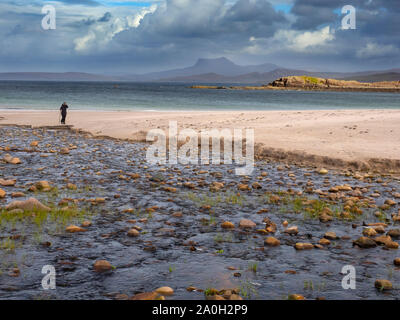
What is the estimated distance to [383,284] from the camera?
21.3ft

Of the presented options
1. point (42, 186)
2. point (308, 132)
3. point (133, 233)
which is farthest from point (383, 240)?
point (308, 132)

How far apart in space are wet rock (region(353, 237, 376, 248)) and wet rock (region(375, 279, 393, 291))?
1.81 meters

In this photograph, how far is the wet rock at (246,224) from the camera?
31.7 feet

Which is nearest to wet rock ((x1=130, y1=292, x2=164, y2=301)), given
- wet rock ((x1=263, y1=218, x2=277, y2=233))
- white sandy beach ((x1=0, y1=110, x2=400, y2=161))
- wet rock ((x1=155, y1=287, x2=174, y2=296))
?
wet rock ((x1=155, y1=287, x2=174, y2=296))

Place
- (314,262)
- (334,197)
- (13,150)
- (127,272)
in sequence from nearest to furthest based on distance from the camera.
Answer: (127,272) → (314,262) → (334,197) → (13,150)

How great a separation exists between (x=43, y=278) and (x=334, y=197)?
918 cm

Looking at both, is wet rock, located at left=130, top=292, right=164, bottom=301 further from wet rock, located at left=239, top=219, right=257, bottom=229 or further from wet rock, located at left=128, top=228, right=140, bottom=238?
wet rock, located at left=239, top=219, right=257, bottom=229

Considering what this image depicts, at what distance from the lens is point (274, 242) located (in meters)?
8.48

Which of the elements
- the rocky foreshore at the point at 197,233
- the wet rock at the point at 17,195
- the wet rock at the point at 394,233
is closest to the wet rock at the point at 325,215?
the rocky foreshore at the point at 197,233


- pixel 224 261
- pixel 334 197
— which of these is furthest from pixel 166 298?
pixel 334 197

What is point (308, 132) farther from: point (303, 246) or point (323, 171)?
point (303, 246)

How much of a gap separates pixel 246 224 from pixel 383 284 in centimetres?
378

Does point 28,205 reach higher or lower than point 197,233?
higher
